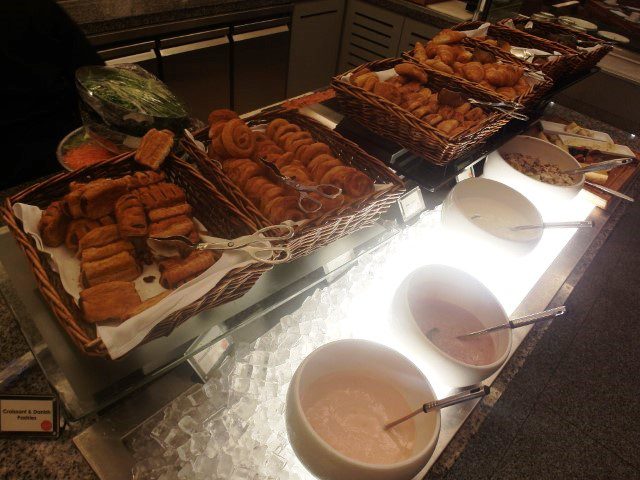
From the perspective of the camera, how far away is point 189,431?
831mm

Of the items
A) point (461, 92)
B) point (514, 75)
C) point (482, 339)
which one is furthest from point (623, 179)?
point (482, 339)

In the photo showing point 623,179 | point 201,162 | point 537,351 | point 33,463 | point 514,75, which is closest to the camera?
point 33,463

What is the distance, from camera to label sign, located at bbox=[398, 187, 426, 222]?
1.27 meters

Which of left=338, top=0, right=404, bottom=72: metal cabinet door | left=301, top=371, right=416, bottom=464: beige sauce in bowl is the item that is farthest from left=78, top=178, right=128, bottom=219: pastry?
left=338, top=0, right=404, bottom=72: metal cabinet door

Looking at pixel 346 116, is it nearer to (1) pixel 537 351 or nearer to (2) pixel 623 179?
(2) pixel 623 179

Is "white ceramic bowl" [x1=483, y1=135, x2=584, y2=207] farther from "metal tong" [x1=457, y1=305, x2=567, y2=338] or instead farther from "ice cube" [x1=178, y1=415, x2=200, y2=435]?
"ice cube" [x1=178, y1=415, x2=200, y2=435]

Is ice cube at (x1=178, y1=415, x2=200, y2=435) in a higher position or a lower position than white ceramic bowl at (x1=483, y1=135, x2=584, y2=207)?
lower

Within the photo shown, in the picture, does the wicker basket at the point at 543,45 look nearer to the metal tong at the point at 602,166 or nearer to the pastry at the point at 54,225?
the metal tong at the point at 602,166

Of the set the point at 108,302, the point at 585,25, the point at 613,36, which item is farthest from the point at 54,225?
the point at 613,36

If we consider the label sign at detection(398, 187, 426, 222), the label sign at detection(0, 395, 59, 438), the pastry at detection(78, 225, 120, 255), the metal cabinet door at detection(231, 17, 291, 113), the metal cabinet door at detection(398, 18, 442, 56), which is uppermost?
the pastry at detection(78, 225, 120, 255)

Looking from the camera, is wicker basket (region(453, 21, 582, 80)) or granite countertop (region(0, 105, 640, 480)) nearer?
granite countertop (region(0, 105, 640, 480))

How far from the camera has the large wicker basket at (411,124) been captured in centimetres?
137

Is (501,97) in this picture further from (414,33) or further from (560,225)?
(414,33)

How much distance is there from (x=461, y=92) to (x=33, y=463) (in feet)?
5.42
